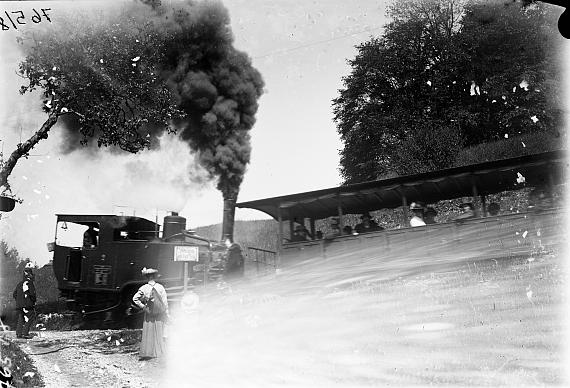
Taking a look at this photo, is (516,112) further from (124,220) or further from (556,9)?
(124,220)

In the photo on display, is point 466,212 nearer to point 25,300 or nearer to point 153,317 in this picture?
point 153,317

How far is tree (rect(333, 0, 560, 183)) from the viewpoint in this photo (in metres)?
6.60

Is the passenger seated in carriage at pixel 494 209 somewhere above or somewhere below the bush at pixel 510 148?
below

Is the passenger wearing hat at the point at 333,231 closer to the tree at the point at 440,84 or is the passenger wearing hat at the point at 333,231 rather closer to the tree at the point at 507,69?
the tree at the point at 440,84

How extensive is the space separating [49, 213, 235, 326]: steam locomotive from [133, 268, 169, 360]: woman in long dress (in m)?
1.95

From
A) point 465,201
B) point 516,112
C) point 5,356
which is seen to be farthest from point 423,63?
point 5,356

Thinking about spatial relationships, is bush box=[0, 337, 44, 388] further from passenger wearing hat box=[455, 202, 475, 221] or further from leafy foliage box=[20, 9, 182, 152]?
passenger wearing hat box=[455, 202, 475, 221]

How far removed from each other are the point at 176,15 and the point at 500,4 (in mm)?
5836

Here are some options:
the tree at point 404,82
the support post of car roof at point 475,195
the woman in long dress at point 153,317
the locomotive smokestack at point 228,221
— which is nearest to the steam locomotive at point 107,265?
the locomotive smokestack at point 228,221

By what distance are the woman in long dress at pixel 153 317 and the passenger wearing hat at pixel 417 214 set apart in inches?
126

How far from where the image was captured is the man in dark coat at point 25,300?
283 inches

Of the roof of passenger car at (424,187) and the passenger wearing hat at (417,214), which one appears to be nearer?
the roof of passenger car at (424,187)

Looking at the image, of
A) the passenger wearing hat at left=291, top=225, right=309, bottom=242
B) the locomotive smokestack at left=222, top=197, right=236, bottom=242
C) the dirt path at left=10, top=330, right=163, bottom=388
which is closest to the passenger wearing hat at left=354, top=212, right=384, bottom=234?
the passenger wearing hat at left=291, top=225, right=309, bottom=242

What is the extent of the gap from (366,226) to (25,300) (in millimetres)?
5618
